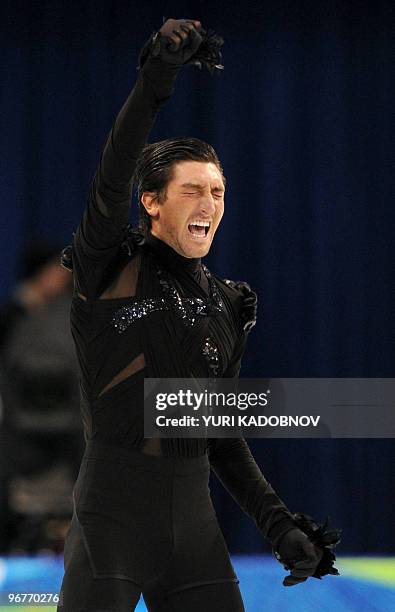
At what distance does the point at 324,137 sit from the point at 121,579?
3.66 meters

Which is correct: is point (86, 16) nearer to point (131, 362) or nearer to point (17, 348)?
point (17, 348)

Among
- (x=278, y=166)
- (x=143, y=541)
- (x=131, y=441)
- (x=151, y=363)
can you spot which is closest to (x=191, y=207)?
(x=151, y=363)

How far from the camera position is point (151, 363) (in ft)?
5.06

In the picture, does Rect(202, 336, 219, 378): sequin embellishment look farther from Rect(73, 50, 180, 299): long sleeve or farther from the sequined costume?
Rect(73, 50, 180, 299): long sleeve

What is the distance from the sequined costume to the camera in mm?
1435

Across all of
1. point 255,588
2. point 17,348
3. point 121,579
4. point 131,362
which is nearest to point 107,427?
point 131,362

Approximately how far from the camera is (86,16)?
481 cm

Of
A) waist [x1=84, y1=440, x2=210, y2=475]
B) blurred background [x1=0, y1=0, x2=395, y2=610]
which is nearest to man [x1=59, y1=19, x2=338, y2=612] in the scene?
waist [x1=84, y1=440, x2=210, y2=475]

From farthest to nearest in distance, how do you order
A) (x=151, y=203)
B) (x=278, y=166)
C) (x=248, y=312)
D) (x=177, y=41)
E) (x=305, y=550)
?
(x=278, y=166), (x=248, y=312), (x=151, y=203), (x=305, y=550), (x=177, y=41)

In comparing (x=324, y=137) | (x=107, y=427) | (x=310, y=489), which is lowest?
(x=107, y=427)

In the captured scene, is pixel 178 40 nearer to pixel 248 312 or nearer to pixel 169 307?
pixel 169 307

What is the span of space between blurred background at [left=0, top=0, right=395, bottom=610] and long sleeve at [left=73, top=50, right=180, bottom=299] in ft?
10.4

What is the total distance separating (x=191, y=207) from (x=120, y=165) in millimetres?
259

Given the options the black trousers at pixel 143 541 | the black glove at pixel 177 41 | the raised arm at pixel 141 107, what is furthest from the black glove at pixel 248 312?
the black glove at pixel 177 41
